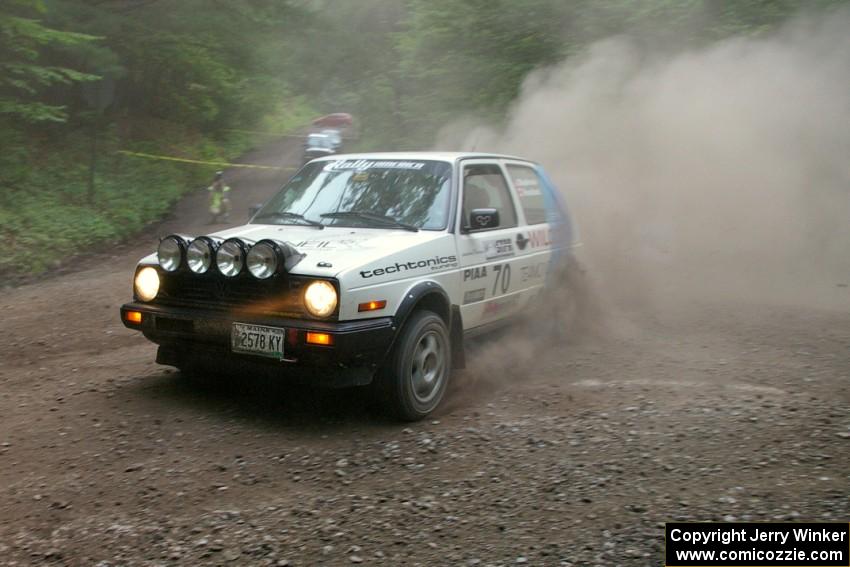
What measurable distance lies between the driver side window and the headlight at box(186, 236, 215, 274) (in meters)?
1.93

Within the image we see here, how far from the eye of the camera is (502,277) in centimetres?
643

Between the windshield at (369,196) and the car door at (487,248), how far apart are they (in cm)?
22

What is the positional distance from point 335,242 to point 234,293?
2.53 feet

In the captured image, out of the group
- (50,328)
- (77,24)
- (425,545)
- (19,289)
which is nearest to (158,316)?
(425,545)

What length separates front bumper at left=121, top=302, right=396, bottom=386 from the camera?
4.73m

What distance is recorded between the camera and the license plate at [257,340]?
188 inches

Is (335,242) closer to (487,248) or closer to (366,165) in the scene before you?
(366,165)

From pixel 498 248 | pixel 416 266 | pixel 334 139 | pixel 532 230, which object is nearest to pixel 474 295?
pixel 498 248

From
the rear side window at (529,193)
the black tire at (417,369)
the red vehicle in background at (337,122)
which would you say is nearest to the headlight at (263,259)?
the black tire at (417,369)

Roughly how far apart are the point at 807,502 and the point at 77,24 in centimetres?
1711

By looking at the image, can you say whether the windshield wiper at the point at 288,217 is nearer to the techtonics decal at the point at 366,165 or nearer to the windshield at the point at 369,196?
the windshield at the point at 369,196

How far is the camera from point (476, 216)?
5898 mm

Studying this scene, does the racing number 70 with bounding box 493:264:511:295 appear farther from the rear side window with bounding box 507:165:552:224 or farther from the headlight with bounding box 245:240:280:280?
the headlight with bounding box 245:240:280:280

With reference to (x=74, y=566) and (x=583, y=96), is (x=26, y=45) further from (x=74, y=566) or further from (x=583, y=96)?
(x=74, y=566)
